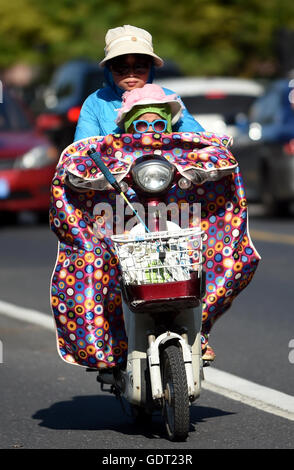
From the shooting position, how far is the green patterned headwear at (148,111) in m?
6.32

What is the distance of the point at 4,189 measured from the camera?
17.6 meters

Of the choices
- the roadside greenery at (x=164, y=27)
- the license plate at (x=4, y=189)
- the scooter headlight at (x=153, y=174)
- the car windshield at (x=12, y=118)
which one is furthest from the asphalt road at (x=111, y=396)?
the roadside greenery at (x=164, y=27)

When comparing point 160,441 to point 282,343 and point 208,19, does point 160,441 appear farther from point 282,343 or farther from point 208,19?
point 208,19

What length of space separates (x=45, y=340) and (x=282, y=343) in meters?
1.55

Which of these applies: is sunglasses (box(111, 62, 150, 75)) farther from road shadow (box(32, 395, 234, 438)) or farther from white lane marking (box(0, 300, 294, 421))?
white lane marking (box(0, 300, 294, 421))

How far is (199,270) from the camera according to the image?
601 centimetres

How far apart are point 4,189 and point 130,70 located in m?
Result: 11.0

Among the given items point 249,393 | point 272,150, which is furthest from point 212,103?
point 249,393

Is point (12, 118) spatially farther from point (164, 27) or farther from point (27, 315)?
point (164, 27)

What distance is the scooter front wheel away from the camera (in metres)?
6.03

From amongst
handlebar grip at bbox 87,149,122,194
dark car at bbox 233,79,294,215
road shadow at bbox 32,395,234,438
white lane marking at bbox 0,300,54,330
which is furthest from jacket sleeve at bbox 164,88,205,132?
dark car at bbox 233,79,294,215

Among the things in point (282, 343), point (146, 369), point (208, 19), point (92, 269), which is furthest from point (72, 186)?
point (208, 19)

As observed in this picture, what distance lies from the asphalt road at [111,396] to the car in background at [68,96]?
30.3ft

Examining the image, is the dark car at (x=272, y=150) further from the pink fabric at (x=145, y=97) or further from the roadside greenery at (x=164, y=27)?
the roadside greenery at (x=164, y=27)
